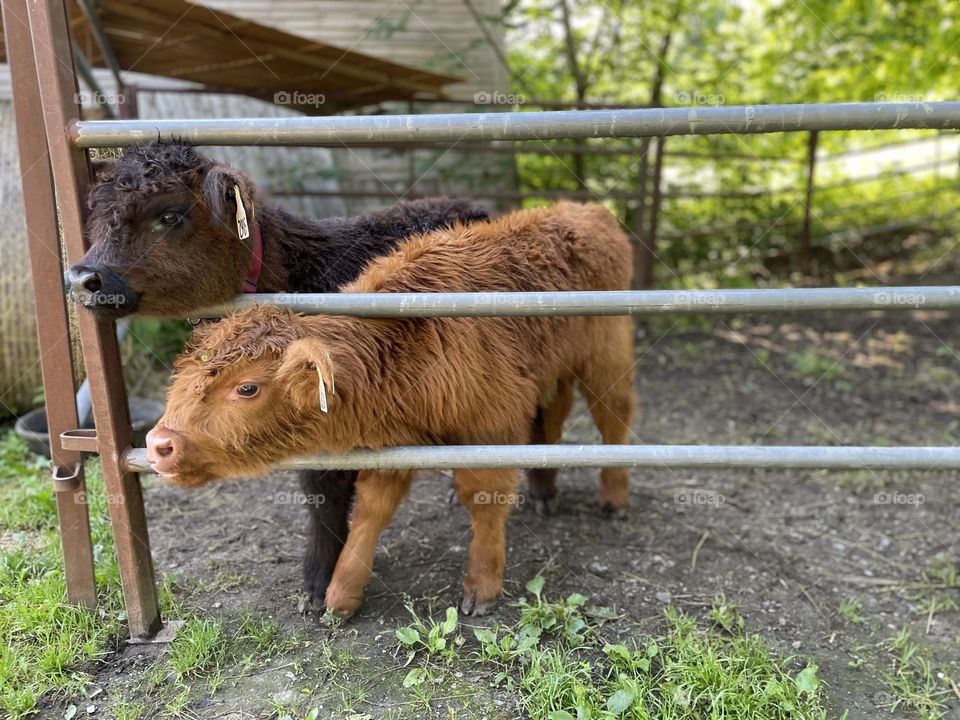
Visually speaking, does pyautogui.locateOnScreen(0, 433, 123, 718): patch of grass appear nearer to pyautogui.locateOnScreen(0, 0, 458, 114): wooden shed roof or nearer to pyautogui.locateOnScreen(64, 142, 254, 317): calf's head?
pyautogui.locateOnScreen(64, 142, 254, 317): calf's head

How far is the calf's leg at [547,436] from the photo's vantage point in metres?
4.19

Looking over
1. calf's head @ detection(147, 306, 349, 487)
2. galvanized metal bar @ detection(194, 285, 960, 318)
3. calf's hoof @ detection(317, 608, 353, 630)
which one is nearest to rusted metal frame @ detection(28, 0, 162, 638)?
calf's head @ detection(147, 306, 349, 487)

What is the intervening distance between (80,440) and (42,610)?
796 mm

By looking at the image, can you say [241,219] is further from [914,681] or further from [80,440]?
[914,681]

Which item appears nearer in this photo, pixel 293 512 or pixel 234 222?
pixel 234 222

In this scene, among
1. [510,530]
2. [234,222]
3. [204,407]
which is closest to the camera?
[204,407]

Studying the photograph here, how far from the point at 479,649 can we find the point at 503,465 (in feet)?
Result: 2.76

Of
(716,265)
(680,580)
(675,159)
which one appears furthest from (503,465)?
(675,159)

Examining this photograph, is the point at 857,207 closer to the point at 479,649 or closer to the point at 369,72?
the point at 369,72

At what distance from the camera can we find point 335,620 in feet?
9.84

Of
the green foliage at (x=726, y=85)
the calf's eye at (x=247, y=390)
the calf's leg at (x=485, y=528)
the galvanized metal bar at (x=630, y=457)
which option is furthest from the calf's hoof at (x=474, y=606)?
the green foliage at (x=726, y=85)

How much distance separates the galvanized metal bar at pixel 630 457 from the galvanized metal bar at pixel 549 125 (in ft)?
3.66

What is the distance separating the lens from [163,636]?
288 cm

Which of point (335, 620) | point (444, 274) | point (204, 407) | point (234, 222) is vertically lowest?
point (335, 620)
